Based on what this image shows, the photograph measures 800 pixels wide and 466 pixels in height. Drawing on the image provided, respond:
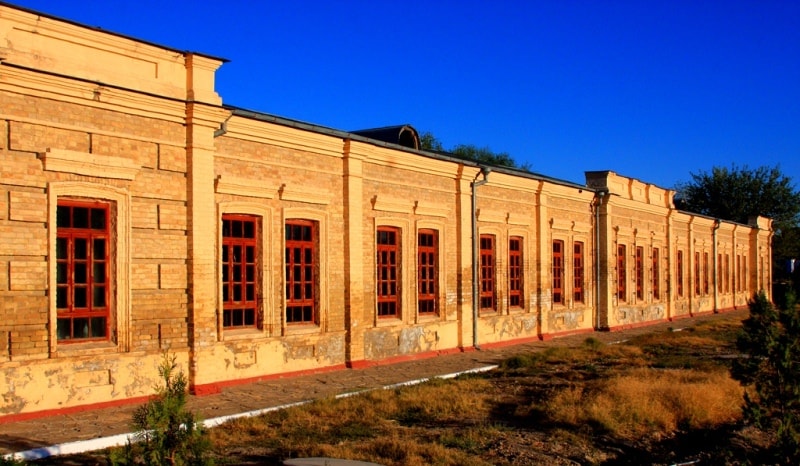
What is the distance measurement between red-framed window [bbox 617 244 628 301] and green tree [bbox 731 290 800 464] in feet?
55.6

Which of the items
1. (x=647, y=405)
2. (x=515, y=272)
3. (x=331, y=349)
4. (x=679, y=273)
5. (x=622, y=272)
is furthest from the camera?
(x=679, y=273)

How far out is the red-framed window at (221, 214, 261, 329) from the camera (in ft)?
40.2

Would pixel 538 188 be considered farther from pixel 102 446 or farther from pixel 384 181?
pixel 102 446

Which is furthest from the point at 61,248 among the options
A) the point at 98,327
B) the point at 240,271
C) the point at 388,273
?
the point at 388,273

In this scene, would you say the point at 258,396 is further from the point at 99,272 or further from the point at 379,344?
the point at 379,344

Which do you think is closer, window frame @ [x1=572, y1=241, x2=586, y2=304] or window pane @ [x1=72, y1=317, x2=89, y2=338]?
window pane @ [x1=72, y1=317, x2=89, y2=338]

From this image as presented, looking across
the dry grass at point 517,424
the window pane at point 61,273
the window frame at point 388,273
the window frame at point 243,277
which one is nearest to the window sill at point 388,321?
the window frame at point 388,273

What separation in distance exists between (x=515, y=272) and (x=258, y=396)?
10.5m

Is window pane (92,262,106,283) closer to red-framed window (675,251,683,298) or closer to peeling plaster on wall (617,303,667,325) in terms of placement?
peeling plaster on wall (617,303,667,325)

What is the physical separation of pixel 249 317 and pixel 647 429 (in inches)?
250

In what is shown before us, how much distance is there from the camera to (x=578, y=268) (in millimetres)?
23578

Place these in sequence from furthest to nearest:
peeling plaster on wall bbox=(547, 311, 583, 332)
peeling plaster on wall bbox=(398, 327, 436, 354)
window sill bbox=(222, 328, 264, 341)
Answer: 1. peeling plaster on wall bbox=(547, 311, 583, 332)
2. peeling plaster on wall bbox=(398, 327, 436, 354)
3. window sill bbox=(222, 328, 264, 341)

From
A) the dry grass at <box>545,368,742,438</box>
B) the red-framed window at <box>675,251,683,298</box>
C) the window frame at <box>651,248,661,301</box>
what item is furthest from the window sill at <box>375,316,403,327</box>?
the red-framed window at <box>675,251,683,298</box>

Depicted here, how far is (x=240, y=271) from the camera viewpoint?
12516mm
